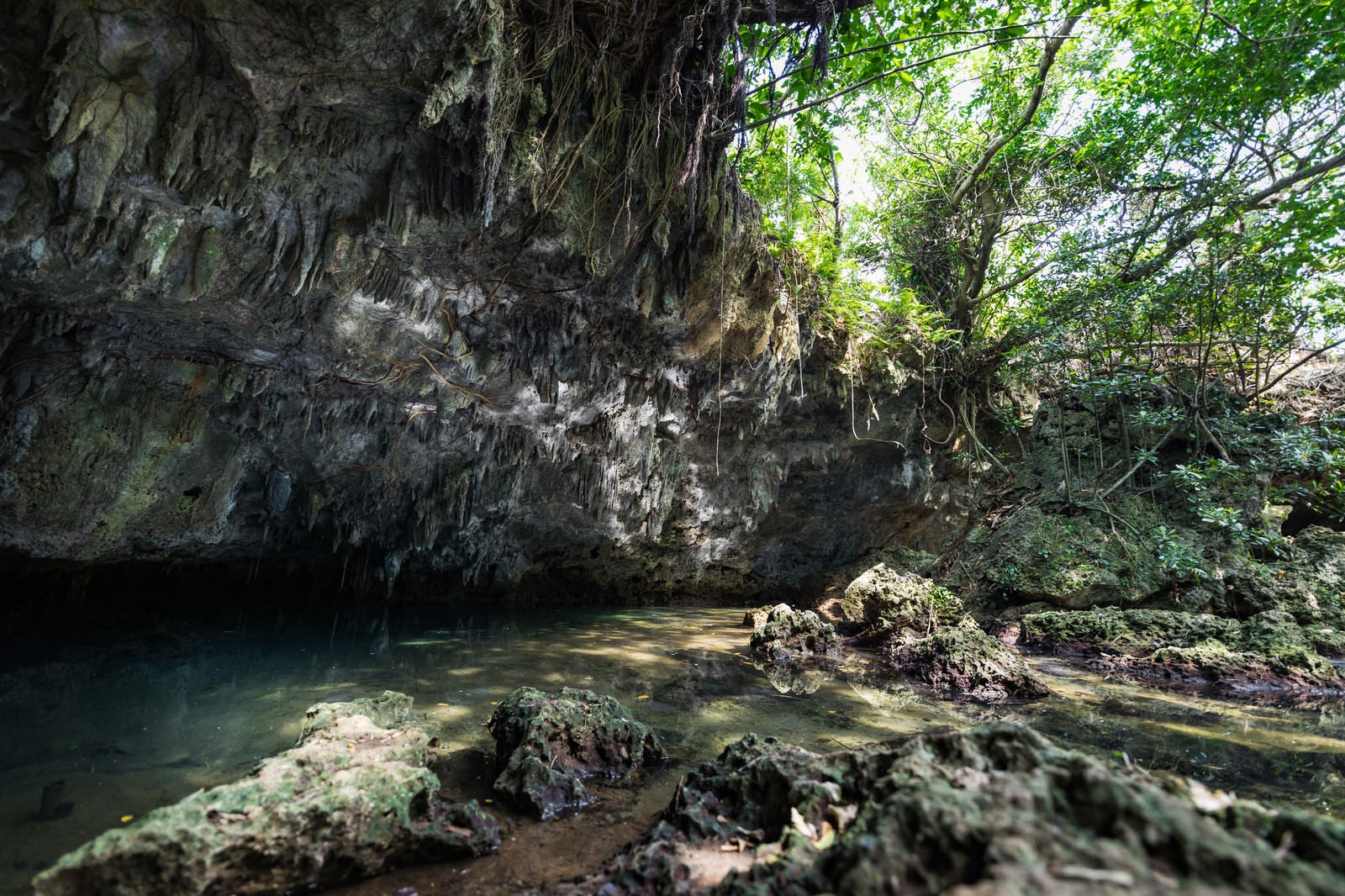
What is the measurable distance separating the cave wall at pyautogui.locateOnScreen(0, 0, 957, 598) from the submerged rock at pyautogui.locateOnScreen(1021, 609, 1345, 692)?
401 centimetres

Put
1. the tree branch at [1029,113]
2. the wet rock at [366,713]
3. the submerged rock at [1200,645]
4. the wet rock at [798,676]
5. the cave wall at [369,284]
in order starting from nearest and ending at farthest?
the wet rock at [366,713], the cave wall at [369,284], the wet rock at [798,676], the submerged rock at [1200,645], the tree branch at [1029,113]

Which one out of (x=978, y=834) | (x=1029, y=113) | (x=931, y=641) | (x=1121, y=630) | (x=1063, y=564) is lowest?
(x=931, y=641)

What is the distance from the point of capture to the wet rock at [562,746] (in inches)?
108

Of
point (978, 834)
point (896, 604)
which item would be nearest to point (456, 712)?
point (978, 834)

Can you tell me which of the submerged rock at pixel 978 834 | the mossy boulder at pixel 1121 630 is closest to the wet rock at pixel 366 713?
the submerged rock at pixel 978 834

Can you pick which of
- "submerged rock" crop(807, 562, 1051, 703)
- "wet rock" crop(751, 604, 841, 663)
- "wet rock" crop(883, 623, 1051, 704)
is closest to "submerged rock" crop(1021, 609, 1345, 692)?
"submerged rock" crop(807, 562, 1051, 703)

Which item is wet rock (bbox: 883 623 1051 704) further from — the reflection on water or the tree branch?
the tree branch

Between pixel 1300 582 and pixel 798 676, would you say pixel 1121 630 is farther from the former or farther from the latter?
pixel 798 676

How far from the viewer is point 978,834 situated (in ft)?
4.33

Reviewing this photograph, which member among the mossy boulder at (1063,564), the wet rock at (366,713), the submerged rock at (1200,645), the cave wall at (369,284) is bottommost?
the wet rock at (366,713)

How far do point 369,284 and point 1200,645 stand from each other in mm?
9241

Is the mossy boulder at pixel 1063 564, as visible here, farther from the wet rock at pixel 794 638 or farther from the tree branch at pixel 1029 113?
the tree branch at pixel 1029 113

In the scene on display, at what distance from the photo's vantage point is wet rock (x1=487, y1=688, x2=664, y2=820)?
2754mm

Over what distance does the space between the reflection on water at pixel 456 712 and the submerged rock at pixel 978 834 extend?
0.62 meters
